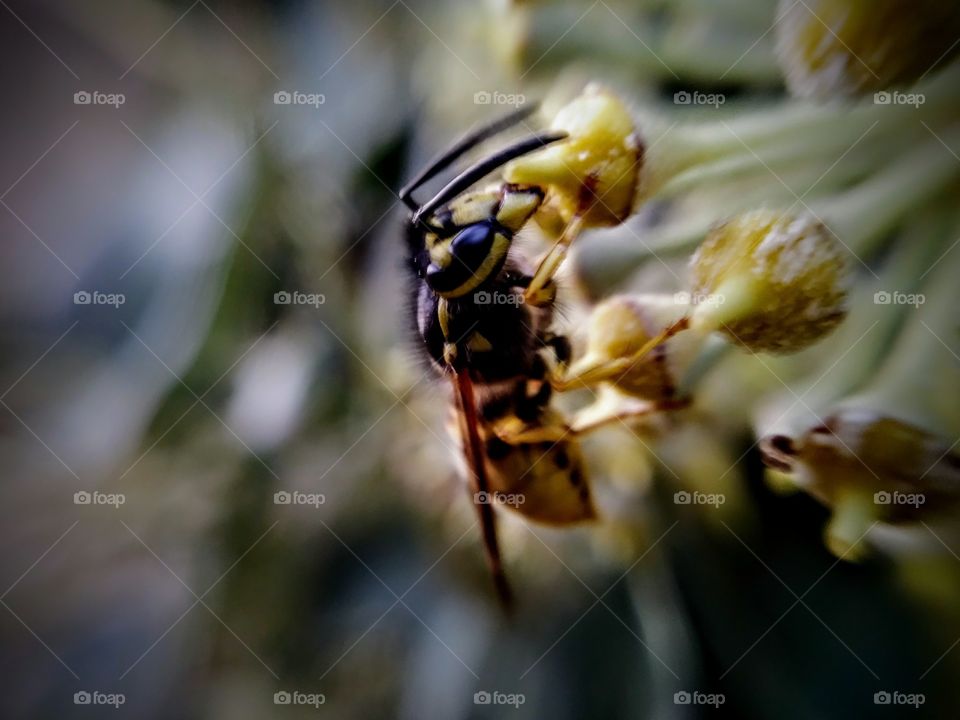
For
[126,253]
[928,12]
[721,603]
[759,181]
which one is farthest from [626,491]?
[126,253]

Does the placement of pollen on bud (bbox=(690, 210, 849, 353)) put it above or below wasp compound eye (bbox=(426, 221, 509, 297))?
below

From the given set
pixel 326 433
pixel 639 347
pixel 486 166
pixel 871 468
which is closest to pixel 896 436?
pixel 871 468

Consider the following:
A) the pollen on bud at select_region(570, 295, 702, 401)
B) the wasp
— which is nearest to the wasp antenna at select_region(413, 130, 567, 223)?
the wasp

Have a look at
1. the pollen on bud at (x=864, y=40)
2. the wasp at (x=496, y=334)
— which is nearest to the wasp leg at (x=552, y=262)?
the wasp at (x=496, y=334)

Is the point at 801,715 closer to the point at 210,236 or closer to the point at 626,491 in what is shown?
the point at 626,491

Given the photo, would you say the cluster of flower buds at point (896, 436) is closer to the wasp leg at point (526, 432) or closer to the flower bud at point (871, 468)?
the flower bud at point (871, 468)

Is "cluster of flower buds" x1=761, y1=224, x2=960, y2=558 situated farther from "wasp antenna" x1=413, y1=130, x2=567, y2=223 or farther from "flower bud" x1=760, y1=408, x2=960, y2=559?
"wasp antenna" x1=413, y1=130, x2=567, y2=223

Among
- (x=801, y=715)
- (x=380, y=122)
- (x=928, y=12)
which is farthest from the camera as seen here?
(x=380, y=122)

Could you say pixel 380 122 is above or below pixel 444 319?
above
